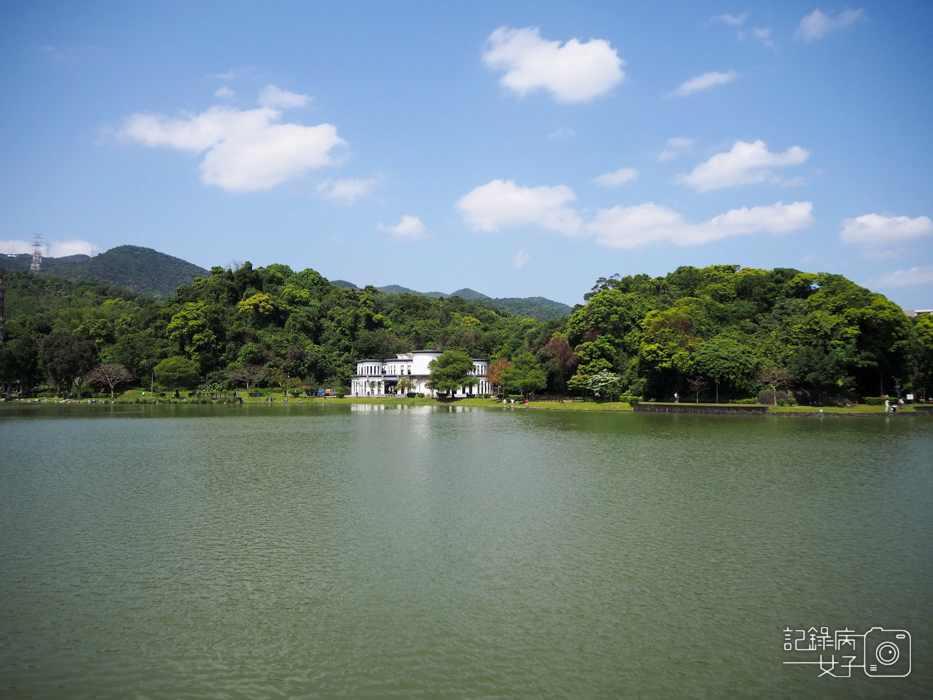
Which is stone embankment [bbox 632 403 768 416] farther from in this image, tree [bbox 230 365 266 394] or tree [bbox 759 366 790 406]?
tree [bbox 230 365 266 394]

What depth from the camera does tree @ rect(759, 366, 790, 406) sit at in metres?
40.6

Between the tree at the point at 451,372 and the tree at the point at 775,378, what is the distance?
26.5m

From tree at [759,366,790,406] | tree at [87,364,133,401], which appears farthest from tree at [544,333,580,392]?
tree at [87,364,133,401]

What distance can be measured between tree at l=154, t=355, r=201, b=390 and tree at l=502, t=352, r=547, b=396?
101 ft

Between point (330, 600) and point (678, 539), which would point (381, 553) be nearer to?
point (330, 600)

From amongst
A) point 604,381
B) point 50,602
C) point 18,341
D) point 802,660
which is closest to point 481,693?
point 802,660

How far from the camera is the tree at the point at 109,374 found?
5916cm

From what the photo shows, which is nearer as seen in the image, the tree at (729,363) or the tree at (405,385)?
the tree at (729,363)

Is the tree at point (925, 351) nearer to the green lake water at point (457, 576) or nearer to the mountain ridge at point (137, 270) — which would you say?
the green lake water at point (457, 576)

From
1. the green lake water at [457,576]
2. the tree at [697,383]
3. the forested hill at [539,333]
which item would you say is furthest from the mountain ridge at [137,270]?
the green lake water at [457,576]

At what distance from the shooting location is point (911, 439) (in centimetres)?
2345

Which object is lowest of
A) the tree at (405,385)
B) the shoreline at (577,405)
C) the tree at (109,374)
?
the shoreline at (577,405)

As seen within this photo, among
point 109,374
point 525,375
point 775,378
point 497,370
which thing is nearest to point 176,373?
point 109,374

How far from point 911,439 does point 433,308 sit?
252 ft
